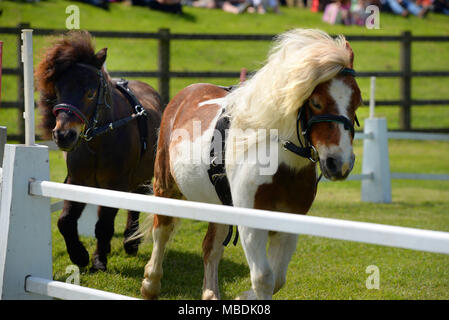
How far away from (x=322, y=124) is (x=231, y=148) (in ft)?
2.05

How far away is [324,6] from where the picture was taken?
27.1 metres

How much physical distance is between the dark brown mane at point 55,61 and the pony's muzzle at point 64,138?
23.0 inches

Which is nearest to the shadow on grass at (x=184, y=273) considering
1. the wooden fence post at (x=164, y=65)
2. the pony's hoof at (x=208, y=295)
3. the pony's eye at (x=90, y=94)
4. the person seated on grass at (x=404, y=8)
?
the pony's hoof at (x=208, y=295)

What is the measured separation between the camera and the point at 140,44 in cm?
2016

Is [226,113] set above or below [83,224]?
above

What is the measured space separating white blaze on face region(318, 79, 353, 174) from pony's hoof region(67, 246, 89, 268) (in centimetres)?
291

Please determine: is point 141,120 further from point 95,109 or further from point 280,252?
point 280,252

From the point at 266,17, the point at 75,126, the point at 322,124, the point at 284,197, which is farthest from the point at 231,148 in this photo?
the point at 266,17

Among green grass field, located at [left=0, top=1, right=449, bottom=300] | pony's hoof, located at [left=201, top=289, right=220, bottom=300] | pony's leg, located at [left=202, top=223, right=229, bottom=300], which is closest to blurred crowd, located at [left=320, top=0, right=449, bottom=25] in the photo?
green grass field, located at [left=0, top=1, right=449, bottom=300]

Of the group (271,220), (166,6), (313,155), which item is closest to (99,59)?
(313,155)

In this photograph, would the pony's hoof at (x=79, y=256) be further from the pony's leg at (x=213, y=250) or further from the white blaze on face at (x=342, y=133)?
the white blaze on face at (x=342, y=133)

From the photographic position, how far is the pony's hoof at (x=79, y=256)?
522cm

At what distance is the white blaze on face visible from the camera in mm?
2947

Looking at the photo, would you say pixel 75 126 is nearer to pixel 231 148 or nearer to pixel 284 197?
pixel 231 148
